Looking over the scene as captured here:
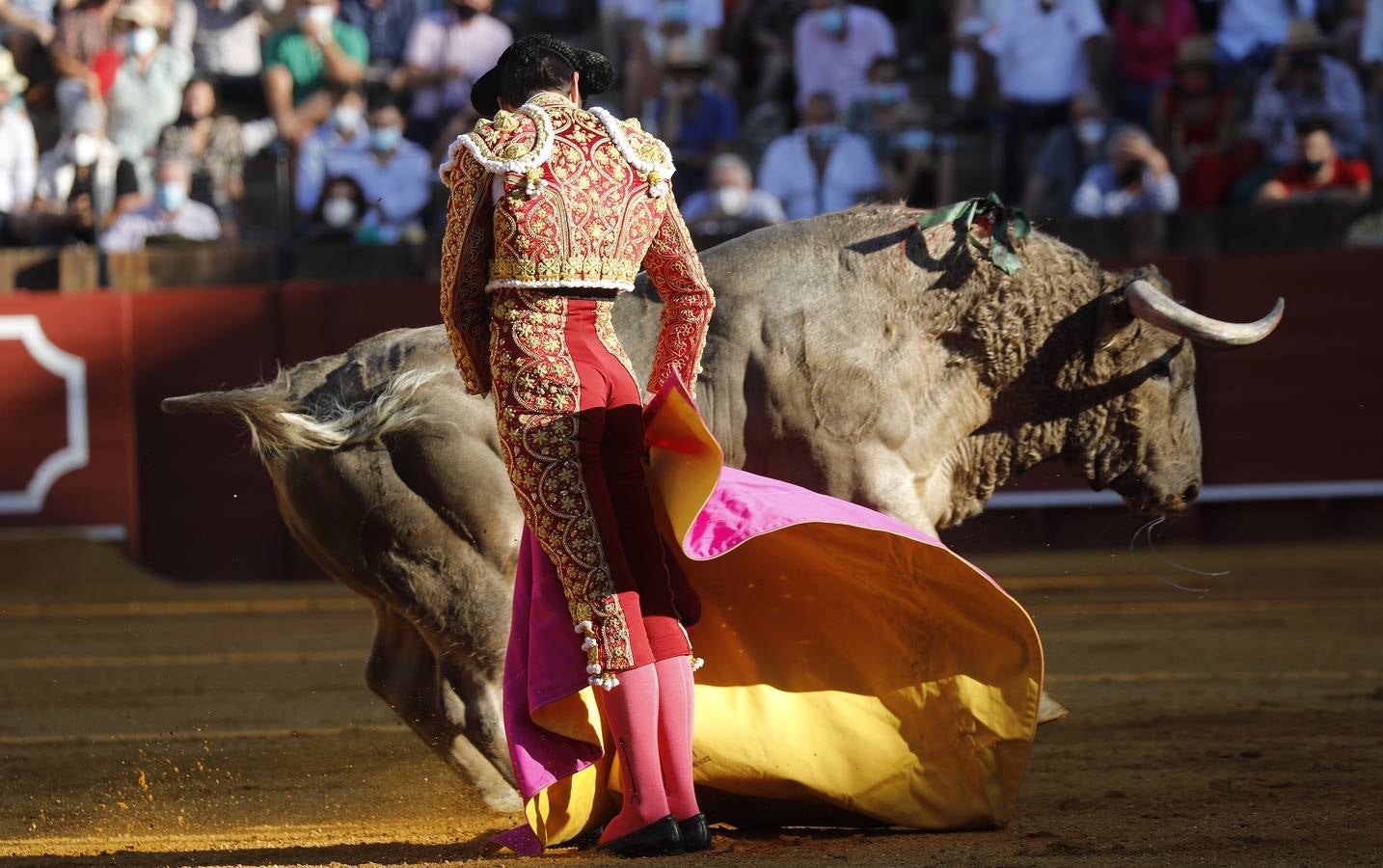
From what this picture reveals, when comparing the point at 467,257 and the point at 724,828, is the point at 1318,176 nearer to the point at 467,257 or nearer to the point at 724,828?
the point at 724,828

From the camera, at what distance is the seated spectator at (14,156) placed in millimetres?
9086

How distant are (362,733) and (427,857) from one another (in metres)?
1.77

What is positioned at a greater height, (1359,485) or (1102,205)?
(1102,205)

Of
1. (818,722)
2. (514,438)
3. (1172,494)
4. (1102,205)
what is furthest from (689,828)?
(1102,205)

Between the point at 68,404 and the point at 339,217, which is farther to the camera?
the point at 339,217

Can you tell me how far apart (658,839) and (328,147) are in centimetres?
665

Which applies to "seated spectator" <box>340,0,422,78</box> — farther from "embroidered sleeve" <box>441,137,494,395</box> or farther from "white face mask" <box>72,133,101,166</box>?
"embroidered sleeve" <box>441,137,494,395</box>

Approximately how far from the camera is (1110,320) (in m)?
4.38

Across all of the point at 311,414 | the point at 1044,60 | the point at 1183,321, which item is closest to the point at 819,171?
the point at 1044,60

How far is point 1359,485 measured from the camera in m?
8.52

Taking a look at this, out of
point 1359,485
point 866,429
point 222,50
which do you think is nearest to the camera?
point 866,429

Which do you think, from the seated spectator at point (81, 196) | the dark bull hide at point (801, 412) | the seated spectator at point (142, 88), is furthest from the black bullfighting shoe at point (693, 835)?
the seated spectator at point (142, 88)

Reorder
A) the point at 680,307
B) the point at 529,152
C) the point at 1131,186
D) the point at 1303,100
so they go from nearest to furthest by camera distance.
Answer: the point at 529,152
the point at 680,307
the point at 1131,186
the point at 1303,100

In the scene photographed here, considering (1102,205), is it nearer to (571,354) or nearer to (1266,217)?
(1266,217)
